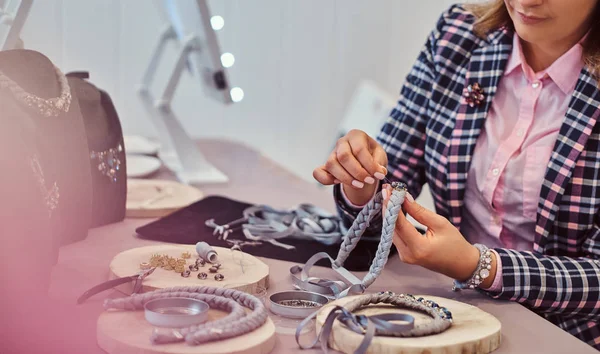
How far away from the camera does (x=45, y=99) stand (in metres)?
0.94

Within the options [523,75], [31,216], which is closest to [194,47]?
[523,75]

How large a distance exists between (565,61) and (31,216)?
2.64ft

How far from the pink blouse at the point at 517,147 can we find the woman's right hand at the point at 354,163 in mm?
258

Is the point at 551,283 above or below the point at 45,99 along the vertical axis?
below

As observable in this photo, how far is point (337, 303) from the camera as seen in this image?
80 centimetres

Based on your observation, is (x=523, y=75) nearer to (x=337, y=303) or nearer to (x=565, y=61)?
(x=565, y=61)

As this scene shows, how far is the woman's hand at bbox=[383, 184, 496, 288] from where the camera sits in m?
0.90

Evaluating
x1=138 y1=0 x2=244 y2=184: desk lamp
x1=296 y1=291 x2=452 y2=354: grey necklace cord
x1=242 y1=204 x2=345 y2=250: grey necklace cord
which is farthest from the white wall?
x1=296 y1=291 x2=452 y2=354: grey necklace cord

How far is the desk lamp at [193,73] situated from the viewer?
4.86ft

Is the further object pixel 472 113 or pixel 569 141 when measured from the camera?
pixel 472 113

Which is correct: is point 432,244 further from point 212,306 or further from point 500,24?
point 500,24

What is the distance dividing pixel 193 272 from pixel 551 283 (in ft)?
1.54

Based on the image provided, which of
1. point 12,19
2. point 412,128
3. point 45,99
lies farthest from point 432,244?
point 12,19

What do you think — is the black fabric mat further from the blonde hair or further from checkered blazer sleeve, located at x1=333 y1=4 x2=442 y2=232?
the blonde hair
